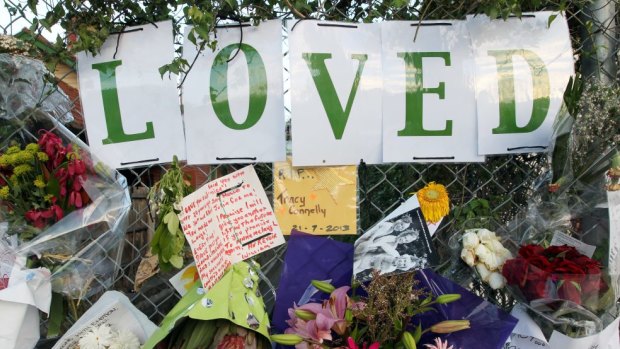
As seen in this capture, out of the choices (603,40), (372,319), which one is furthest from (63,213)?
(603,40)

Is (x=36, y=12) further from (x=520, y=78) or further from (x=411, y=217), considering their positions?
(x=520, y=78)

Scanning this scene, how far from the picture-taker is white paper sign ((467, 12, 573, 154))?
72.1 inches

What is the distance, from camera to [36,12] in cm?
183

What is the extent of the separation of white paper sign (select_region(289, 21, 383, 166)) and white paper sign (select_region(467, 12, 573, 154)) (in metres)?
0.36

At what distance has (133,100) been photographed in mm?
1875

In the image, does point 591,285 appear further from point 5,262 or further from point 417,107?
point 5,262

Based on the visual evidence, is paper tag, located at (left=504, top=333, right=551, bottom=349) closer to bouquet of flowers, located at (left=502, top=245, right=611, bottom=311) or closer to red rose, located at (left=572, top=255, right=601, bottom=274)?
bouquet of flowers, located at (left=502, top=245, right=611, bottom=311)

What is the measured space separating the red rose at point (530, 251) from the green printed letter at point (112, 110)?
1255mm

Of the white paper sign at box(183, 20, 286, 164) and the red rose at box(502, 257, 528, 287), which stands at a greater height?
the white paper sign at box(183, 20, 286, 164)

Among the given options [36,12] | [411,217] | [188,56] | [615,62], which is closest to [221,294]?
[411,217]

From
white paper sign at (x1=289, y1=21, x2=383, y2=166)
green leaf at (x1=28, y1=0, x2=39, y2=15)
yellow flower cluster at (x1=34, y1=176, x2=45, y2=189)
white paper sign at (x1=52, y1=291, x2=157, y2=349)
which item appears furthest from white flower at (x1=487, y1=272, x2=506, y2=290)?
green leaf at (x1=28, y1=0, x2=39, y2=15)

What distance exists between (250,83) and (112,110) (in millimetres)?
498

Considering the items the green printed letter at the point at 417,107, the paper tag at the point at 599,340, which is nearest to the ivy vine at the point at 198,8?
the green printed letter at the point at 417,107

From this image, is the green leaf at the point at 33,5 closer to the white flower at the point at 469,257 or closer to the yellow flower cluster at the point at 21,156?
the yellow flower cluster at the point at 21,156
